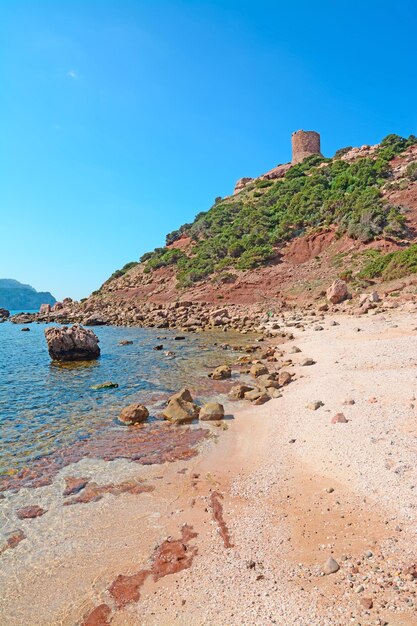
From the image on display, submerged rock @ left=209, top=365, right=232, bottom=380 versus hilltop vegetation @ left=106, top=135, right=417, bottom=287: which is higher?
hilltop vegetation @ left=106, top=135, right=417, bottom=287

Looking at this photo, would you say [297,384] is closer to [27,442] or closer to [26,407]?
[27,442]

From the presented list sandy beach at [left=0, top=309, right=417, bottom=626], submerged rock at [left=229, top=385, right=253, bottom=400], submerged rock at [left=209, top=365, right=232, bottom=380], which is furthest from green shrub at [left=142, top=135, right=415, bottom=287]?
sandy beach at [left=0, top=309, right=417, bottom=626]

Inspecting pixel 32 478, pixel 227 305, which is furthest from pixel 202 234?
pixel 32 478

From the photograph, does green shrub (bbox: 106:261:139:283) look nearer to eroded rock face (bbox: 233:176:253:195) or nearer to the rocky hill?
the rocky hill

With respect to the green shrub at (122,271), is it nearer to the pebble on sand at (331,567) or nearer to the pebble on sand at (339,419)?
the pebble on sand at (339,419)

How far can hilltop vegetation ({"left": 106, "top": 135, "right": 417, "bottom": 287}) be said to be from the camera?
3850 cm

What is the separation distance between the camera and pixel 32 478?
7.57 metres

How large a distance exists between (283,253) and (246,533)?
40.8 m

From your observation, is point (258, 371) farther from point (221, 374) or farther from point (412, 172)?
point (412, 172)

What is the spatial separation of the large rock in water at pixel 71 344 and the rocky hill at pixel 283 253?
12328 mm

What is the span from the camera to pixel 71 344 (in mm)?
21203

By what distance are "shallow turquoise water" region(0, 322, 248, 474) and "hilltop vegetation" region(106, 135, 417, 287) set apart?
2151 cm

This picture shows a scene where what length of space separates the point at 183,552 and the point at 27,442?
239 inches

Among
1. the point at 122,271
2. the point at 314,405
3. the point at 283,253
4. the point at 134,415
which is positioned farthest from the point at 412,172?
the point at 122,271
